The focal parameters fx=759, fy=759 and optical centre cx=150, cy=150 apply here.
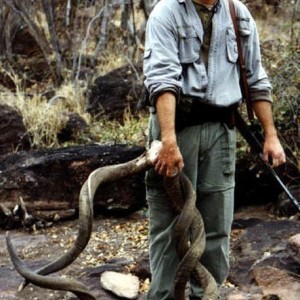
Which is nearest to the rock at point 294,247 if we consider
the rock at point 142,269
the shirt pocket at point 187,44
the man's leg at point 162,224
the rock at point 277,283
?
the rock at point 277,283

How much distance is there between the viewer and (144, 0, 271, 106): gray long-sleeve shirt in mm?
3475

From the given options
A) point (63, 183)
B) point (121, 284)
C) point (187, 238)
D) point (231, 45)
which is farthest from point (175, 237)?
point (63, 183)

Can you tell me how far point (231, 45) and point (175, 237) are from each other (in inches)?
38.1

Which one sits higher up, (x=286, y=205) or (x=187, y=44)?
(x=187, y=44)

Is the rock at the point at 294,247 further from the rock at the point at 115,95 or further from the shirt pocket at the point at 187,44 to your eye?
the rock at the point at 115,95

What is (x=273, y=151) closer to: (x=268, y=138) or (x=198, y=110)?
(x=268, y=138)

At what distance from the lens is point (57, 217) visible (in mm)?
6555

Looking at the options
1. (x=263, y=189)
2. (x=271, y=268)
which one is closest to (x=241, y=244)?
(x=271, y=268)

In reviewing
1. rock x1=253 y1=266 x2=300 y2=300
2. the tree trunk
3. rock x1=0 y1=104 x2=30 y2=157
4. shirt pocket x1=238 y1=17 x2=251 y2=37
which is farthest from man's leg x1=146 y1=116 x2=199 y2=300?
rock x1=0 y1=104 x2=30 y2=157

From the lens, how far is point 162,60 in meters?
3.46

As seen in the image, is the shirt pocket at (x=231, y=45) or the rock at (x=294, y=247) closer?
the shirt pocket at (x=231, y=45)

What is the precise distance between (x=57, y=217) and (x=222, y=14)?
3.34 meters

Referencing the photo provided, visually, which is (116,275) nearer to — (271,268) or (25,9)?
(271,268)

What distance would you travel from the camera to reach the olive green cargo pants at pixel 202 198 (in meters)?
3.71
